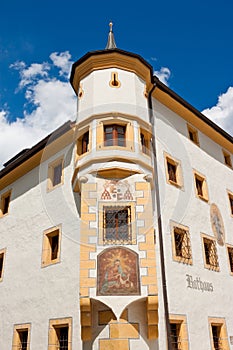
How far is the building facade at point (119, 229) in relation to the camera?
12.5 m

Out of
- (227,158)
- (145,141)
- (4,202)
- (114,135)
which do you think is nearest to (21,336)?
(4,202)

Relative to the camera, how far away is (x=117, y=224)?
44.5 feet

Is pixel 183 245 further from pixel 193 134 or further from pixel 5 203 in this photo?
pixel 5 203

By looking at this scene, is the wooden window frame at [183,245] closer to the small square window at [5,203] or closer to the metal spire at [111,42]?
the metal spire at [111,42]

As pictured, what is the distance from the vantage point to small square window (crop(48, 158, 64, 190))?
1811 cm

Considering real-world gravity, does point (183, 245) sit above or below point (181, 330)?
above

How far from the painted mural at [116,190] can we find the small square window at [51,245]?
373 cm

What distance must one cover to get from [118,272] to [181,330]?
383 centimetres

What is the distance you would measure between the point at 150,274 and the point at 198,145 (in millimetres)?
9738

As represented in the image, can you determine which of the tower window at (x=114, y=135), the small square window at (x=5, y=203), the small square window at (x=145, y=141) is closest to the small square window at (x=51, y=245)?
the tower window at (x=114, y=135)

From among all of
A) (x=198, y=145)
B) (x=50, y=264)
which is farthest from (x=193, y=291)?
(x=198, y=145)

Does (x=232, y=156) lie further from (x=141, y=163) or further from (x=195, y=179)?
(x=141, y=163)

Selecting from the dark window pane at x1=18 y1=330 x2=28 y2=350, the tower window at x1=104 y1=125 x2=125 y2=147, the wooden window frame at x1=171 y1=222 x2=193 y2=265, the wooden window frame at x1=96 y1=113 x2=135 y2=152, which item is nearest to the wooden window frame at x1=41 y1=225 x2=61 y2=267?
the dark window pane at x1=18 y1=330 x2=28 y2=350

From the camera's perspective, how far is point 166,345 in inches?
505
